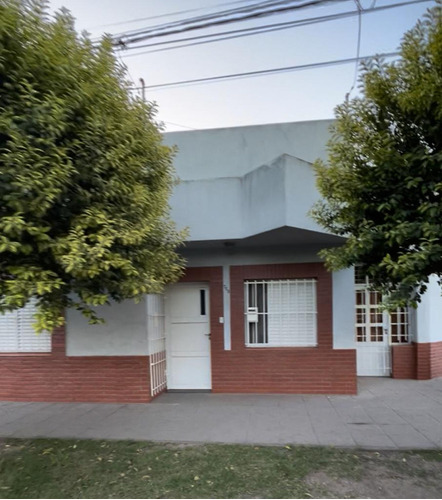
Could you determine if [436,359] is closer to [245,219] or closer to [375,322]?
[375,322]

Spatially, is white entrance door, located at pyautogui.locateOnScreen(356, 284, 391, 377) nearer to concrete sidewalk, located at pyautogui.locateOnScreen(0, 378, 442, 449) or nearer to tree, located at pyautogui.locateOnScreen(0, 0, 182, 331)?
concrete sidewalk, located at pyautogui.locateOnScreen(0, 378, 442, 449)

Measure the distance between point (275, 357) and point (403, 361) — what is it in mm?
3233

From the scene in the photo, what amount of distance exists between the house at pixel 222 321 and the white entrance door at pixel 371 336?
1472 mm

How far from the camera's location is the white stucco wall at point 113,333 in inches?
264

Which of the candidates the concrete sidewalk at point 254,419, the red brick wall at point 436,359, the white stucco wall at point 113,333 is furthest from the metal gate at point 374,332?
the white stucco wall at point 113,333

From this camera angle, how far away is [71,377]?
681 cm

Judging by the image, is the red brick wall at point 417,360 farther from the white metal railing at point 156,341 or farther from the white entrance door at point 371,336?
the white metal railing at point 156,341

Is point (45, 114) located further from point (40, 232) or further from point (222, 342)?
point (222, 342)

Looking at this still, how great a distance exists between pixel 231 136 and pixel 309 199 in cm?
271

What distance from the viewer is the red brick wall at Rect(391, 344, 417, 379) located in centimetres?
802

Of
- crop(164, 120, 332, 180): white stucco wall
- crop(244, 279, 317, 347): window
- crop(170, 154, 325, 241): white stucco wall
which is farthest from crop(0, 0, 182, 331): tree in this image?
Answer: crop(164, 120, 332, 180): white stucco wall

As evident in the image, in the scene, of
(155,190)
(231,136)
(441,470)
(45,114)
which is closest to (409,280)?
(441,470)

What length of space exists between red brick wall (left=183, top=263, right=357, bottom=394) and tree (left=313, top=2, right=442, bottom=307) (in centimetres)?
310

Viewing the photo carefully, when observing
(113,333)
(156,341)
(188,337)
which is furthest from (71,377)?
(188,337)
